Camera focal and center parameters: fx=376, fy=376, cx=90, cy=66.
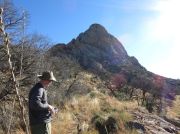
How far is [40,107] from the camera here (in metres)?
6.00

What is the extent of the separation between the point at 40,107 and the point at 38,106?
36 mm

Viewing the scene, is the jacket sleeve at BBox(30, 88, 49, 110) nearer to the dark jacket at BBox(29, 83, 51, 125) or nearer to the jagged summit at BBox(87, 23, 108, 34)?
the dark jacket at BBox(29, 83, 51, 125)

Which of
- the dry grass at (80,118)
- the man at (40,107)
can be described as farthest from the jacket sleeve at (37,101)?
the dry grass at (80,118)

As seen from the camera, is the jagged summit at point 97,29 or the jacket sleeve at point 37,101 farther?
the jagged summit at point 97,29

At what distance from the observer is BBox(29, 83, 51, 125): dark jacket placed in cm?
602

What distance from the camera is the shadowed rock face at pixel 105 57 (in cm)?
5873

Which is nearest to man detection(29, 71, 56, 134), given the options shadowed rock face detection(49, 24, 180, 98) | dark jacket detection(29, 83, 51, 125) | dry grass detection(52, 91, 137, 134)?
dark jacket detection(29, 83, 51, 125)

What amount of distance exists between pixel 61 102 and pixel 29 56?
208 inches

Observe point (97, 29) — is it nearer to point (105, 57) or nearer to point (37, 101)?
point (105, 57)

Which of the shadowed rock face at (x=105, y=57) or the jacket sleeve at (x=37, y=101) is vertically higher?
the shadowed rock face at (x=105, y=57)

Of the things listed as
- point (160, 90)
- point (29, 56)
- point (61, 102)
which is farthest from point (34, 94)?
point (160, 90)

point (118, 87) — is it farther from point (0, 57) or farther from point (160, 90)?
point (0, 57)

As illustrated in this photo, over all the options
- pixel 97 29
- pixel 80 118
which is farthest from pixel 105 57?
pixel 80 118

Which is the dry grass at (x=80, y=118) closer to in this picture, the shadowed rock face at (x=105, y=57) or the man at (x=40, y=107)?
the man at (x=40, y=107)
